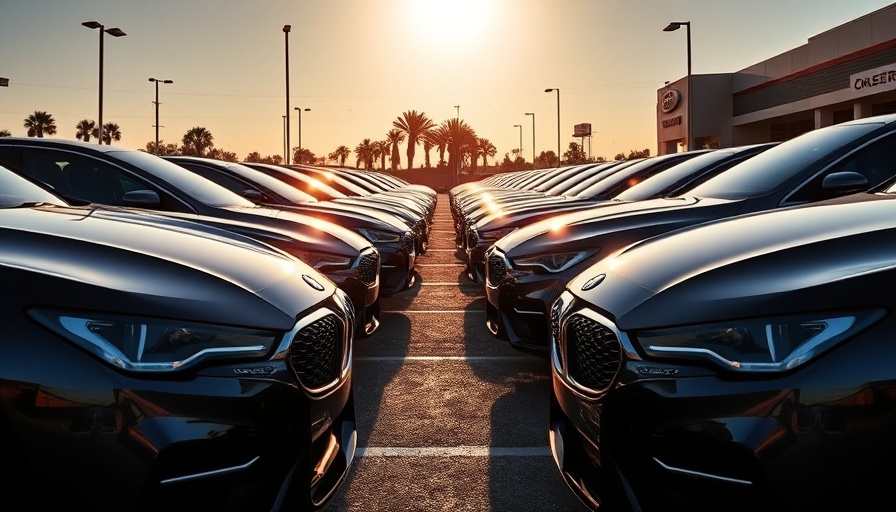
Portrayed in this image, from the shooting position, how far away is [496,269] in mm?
5578

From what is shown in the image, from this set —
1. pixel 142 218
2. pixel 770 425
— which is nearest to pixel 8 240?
pixel 142 218

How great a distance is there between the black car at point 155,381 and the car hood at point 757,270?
989 mm

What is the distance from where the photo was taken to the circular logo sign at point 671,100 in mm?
50944

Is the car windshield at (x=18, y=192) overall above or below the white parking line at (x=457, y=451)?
above

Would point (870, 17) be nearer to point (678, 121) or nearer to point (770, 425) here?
point (678, 121)

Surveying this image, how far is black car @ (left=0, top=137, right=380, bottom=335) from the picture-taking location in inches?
223

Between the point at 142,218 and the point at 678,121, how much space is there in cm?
5096

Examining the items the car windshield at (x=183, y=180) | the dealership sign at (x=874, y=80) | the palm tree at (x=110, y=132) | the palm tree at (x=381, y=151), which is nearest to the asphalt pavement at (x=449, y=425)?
the car windshield at (x=183, y=180)

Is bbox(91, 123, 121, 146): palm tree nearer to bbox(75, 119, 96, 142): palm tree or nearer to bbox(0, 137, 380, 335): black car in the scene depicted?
bbox(75, 119, 96, 142): palm tree

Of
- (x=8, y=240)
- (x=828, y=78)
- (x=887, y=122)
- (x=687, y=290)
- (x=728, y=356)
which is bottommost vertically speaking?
(x=728, y=356)

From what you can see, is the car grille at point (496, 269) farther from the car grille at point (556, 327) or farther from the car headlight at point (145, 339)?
the car headlight at point (145, 339)

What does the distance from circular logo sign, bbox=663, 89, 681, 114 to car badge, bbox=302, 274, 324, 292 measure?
5140cm

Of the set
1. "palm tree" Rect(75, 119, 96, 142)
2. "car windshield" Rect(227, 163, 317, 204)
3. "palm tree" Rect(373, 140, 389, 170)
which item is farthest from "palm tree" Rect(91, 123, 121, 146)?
"car windshield" Rect(227, 163, 317, 204)

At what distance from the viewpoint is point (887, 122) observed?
188 inches
